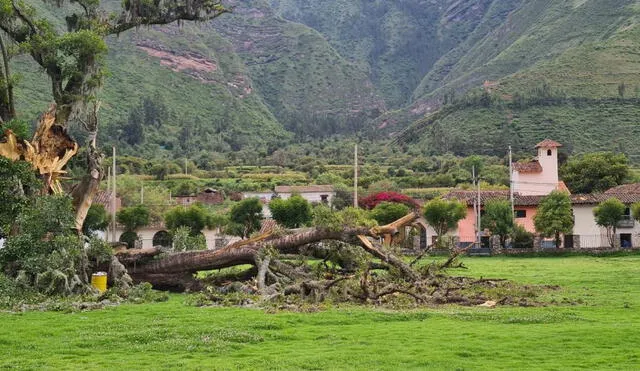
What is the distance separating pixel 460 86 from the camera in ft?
628

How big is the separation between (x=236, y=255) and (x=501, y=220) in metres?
34.9

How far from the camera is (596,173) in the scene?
79750 millimetres

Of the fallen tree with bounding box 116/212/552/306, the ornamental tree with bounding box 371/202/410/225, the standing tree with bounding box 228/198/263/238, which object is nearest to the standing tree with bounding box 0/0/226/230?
the fallen tree with bounding box 116/212/552/306

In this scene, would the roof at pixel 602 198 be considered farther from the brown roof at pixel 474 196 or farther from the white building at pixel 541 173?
the white building at pixel 541 173

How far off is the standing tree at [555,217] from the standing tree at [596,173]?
972 inches

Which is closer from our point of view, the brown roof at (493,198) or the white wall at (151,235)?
the white wall at (151,235)

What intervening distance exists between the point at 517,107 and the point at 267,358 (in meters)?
115

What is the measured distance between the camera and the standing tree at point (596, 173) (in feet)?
258

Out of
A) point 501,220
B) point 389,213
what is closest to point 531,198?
point 501,220

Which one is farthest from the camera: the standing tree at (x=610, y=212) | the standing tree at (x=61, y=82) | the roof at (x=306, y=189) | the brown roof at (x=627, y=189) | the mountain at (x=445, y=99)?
the mountain at (x=445, y=99)

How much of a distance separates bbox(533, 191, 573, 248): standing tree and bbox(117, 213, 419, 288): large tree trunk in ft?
105

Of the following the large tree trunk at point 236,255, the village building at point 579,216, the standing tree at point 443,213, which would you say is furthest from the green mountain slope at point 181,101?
the large tree trunk at point 236,255

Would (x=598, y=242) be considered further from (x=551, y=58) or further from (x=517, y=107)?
(x=551, y=58)

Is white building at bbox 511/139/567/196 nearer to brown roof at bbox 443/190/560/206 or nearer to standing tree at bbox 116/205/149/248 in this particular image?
brown roof at bbox 443/190/560/206
